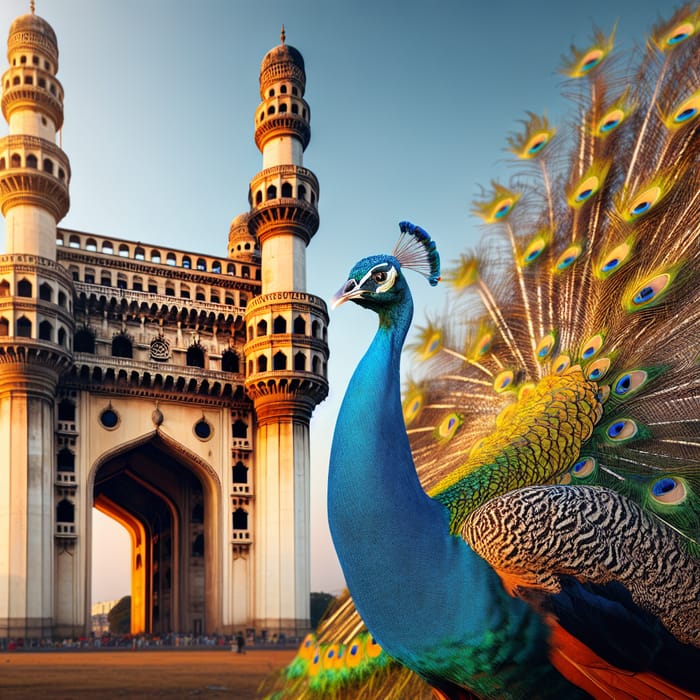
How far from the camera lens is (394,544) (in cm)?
353

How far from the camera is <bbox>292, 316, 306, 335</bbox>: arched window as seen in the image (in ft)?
87.6

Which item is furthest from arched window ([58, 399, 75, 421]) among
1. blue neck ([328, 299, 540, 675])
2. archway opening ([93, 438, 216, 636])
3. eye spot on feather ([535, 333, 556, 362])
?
blue neck ([328, 299, 540, 675])

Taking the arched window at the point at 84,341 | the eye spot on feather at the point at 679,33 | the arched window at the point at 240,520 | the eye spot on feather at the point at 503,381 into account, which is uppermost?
the arched window at the point at 84,341

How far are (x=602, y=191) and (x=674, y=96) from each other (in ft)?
2.25

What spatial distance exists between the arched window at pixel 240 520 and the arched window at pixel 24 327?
8.22 metres

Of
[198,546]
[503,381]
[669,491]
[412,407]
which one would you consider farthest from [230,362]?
[669,491]

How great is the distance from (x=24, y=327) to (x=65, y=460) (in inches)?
168

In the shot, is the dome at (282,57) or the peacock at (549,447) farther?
the dome at (282,57)

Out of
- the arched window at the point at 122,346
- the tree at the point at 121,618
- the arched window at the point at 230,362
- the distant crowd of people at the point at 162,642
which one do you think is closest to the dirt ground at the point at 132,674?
the distant crowd of people at the point at 162,642

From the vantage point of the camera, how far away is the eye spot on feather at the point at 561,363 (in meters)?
4.99

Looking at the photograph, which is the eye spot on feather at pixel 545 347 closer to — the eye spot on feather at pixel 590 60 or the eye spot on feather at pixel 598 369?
the eye spot on feather at pixel 598 369

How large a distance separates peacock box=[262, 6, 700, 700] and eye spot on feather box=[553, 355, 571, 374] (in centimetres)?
2

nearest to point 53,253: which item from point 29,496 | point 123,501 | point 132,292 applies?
point 132,292

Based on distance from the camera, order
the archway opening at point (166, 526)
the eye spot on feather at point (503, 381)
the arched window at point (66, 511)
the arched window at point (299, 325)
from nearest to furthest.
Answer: the eye spot on feather at point (503, 381)
the arched window at point (66, 511)
the arched window at point (299, 325)
the archway opening at point (166, 526)
